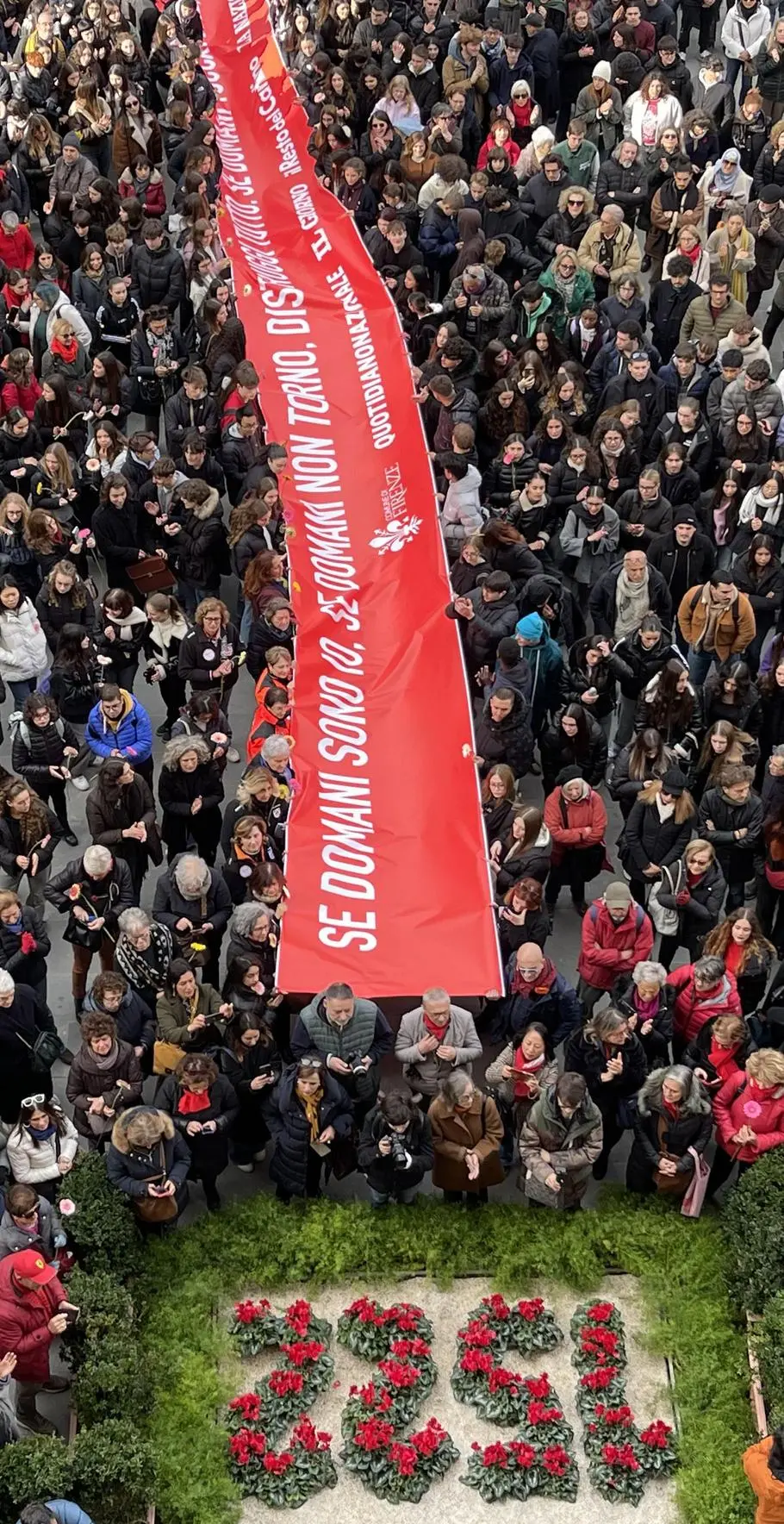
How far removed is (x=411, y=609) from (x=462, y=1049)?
16.0 feet

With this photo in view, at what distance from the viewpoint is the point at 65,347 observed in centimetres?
1712

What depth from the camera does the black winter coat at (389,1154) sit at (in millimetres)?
11023

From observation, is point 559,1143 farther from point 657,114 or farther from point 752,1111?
point 657,114

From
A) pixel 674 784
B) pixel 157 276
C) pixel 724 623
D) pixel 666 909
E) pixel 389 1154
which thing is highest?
pixel 157 276

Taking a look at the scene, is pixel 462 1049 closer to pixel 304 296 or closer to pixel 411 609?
pixel 411 609

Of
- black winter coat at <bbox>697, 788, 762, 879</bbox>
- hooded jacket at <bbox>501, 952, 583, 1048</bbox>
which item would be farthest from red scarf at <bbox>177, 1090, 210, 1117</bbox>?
black winter coat at <bbox>697, 788, 762, 879</bbox>

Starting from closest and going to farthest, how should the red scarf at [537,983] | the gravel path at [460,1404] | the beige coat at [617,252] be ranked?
the gravel path at [460,1404], the red scarf at [537,983], the beige coat at [617,252]

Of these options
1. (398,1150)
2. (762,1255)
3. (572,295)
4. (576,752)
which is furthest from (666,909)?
(572,295)

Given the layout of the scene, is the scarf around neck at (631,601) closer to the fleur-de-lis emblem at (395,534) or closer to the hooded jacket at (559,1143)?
the fleur-de-lis emblem at (395,534)

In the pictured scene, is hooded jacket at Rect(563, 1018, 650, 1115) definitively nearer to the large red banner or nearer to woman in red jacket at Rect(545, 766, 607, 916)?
the large red banner

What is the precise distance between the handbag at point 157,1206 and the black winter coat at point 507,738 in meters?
3.79

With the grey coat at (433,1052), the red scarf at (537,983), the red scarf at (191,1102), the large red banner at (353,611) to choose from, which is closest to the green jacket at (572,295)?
the large red banner at (353,611)

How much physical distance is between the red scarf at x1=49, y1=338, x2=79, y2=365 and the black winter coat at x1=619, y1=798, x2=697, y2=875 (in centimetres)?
723

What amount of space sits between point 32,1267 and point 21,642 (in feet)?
16.9
